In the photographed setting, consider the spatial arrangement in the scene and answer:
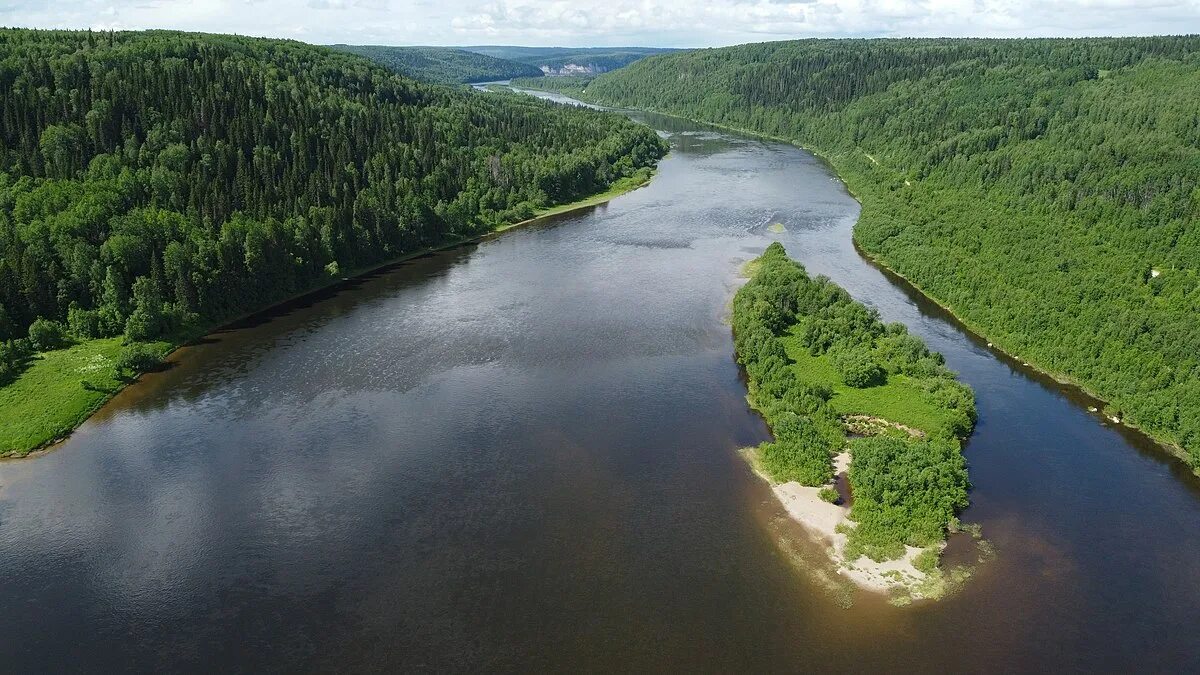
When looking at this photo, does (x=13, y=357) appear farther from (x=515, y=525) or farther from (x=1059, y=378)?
(x=1059, y=378)

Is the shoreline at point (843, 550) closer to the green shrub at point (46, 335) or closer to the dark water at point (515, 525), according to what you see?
the dark water at point (515, 525)

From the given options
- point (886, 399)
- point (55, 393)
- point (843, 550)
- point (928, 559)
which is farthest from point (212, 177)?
point (928, 559)

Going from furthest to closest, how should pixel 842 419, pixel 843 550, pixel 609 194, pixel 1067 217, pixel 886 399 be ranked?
pixel 609 194, pixel 1067 217, pixel 886 399, pixel 842 419, pixel 843 550

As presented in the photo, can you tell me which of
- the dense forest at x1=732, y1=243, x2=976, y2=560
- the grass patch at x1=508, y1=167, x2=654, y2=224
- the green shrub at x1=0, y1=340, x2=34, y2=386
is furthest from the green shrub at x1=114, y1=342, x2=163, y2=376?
the grass patch at x1=508, y1=167, x2=654, y2=224

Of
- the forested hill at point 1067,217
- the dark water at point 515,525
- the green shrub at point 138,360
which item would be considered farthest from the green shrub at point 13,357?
the forested hill at point 1067,217

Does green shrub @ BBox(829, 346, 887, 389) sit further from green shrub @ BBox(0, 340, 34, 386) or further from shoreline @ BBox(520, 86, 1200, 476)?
green shrub @ BBox(0, 340, 34, 386)

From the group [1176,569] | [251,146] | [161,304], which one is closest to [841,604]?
[1176,569]
